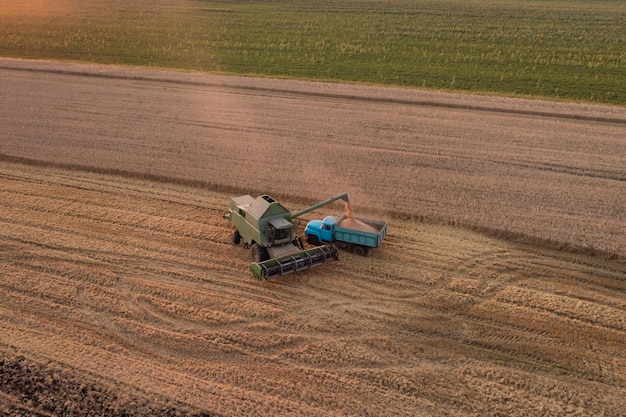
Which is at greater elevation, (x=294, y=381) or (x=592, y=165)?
(x=592, y=165)

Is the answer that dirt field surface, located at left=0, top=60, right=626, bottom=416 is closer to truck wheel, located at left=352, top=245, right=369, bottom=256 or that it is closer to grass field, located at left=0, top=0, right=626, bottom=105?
truck wheel, located at left=352, top=245, right=369, bottom=256

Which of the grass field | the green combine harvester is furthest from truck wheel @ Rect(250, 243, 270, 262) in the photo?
the grass field

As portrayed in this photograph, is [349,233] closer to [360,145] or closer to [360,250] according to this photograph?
[360,250]

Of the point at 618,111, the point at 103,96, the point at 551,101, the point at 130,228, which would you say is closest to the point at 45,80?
the point at 103,96

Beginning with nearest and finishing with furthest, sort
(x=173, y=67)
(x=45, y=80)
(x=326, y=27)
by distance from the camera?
(x=45, y=80), (x=173, y=67), (x=326, y=27)

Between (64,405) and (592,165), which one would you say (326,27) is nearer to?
(592,165)

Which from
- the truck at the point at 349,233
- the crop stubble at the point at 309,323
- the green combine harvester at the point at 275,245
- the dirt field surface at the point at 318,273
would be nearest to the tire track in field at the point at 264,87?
the dirt field surface at the point at 318,273

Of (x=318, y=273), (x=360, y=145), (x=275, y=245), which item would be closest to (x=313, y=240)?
(x=318, y=273)
